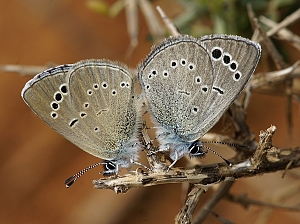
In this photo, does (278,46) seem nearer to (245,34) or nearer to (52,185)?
(245,34)

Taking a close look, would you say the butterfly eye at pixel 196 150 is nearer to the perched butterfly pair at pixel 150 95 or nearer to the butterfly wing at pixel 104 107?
the perched butterfly pair at pixel 150 95

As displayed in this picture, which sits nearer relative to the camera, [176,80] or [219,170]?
[219,170]

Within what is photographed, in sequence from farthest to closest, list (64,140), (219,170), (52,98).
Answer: (64,140), (52,98), (219,170)

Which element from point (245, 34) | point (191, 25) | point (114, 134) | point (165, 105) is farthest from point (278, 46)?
point (114, 134)

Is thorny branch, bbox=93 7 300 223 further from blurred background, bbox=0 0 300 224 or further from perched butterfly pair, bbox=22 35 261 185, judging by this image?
blurred background, bbox=0 0 300 224

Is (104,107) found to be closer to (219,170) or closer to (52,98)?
(52,98)

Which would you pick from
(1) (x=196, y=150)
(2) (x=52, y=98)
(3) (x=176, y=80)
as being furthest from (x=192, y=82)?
(2) (x=52, y=98)
